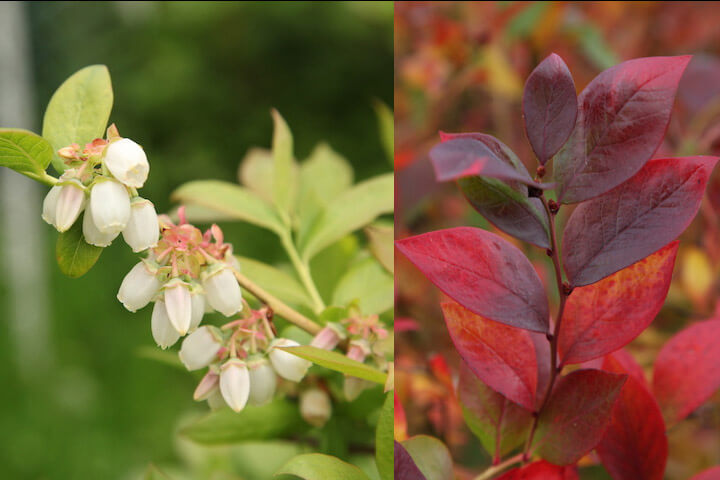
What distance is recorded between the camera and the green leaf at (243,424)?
372 mm

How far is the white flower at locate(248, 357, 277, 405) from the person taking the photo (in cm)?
28

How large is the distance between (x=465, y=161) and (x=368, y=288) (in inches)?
8.1

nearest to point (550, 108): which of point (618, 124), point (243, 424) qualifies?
point (618, 124)

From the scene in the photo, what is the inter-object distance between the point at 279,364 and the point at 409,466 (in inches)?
3.0

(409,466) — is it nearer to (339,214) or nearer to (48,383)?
(339,214)

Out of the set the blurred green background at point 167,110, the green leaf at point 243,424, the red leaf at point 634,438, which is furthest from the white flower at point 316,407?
the blurred green background at point 167,110

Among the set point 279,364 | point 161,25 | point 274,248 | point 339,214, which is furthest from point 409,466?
point 161,25

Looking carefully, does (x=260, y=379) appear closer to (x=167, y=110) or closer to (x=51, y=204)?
(x=51, y=204)

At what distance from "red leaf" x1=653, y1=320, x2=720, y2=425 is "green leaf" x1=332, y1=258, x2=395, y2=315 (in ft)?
0.46

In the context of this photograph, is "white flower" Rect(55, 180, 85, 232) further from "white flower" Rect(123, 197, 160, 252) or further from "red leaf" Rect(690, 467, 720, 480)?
"red leaf" Rect(690, 467, 720, 480)

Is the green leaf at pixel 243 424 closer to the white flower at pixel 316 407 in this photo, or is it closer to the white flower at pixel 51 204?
the white flower at pixel 316 407

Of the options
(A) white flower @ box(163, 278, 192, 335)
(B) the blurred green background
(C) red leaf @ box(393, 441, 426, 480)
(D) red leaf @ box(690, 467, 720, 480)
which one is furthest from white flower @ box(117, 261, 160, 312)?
(B) the blurred green background

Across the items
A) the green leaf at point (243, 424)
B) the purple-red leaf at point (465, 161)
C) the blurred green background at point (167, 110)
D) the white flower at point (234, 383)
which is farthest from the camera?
the blurred green background at point (167, 110)

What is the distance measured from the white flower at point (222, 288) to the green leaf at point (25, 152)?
0.07 metres
